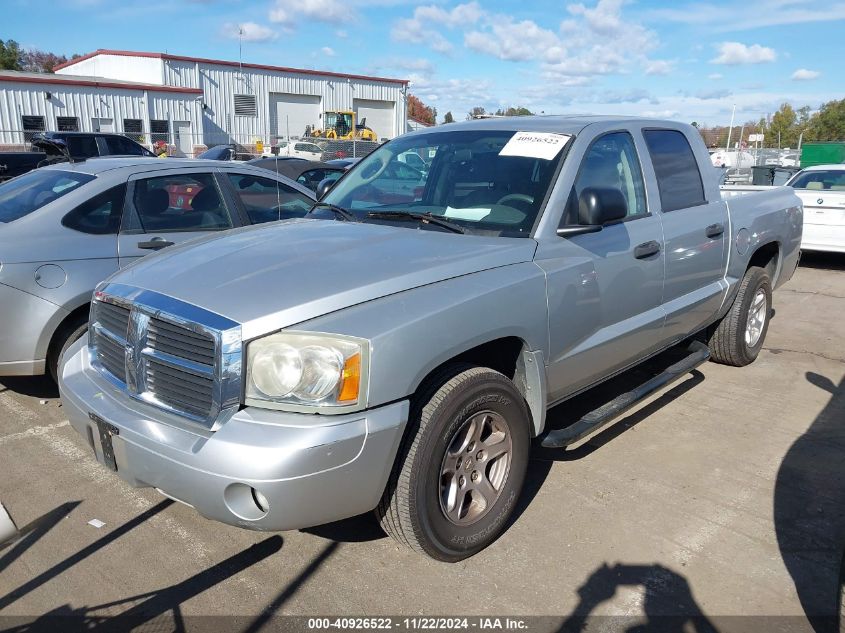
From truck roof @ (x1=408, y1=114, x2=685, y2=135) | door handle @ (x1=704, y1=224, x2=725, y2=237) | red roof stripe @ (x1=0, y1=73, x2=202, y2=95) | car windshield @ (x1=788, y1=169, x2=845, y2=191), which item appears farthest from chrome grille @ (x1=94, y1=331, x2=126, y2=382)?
red roof stripe @ (x1=0, y1=73, x2=202, y2=95)

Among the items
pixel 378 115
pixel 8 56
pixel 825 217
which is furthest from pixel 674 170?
pixel 8 56

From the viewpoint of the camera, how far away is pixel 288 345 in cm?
256

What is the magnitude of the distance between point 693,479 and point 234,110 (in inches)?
1666

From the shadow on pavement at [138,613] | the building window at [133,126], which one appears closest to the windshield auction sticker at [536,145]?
the shadow on pavement at [138,613]

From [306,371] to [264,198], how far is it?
11.5 feet

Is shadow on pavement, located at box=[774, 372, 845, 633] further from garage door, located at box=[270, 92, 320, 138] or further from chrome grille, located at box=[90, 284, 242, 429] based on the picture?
garage door, located at box=[270, 92, 320, 138]

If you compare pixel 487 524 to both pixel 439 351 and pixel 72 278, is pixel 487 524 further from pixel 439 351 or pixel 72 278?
pixel 72 278

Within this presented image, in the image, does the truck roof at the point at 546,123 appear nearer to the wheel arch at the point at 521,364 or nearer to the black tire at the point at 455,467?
the wheel arch at the point at 521,364

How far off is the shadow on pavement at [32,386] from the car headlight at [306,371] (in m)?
3.34

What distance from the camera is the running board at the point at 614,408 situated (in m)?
3.43

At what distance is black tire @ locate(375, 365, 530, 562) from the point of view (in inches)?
110

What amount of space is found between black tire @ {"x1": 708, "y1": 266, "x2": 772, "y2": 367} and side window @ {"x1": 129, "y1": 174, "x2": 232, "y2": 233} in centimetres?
409

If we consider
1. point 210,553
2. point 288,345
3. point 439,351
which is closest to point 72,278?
point 210,553

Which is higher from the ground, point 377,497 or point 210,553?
point 377,497
